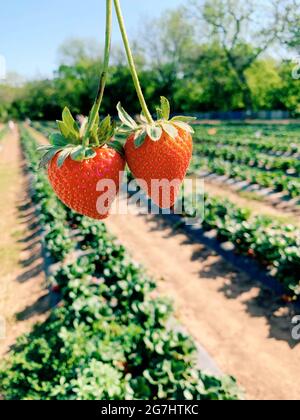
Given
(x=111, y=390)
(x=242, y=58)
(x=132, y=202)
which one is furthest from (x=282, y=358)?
(x=242, y=58)

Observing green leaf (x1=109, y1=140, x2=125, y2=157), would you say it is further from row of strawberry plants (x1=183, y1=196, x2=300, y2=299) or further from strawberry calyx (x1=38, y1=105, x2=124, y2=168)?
row of strawberry plants (x1=183, y1=196, x2=300, y2=299)

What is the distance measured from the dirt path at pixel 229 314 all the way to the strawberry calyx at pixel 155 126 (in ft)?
14.9

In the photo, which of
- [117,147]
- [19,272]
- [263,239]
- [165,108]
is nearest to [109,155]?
[117,147]

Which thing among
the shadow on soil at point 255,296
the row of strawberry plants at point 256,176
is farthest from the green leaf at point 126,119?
the row of strawberry plants at point 256,176

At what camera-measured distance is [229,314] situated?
19.9ft

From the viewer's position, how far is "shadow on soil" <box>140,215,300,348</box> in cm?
565

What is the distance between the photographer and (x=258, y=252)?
716 cm

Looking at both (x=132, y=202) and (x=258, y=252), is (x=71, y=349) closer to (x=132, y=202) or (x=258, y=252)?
(x=258, y=252)

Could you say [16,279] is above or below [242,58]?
below

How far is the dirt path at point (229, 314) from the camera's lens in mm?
4828

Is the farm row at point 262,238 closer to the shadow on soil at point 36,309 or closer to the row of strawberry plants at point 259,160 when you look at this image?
the row of strawberry plants at point 259,160

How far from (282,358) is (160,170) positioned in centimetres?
504

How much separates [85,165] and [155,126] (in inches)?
6.1
